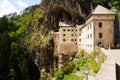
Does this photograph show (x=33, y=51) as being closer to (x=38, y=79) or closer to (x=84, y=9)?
(x=38, y=79)

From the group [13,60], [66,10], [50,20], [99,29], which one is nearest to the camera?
[99,29]

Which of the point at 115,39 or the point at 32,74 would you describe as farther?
the point at 32,74

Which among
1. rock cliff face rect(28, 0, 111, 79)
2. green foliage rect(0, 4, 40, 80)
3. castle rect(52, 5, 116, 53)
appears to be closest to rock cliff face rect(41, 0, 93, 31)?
rock cliff face rect(28, 0, 111, 79)

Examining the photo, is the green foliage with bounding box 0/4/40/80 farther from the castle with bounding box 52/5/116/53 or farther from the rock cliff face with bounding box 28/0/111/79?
the castle with bounding box 52/5/116/53

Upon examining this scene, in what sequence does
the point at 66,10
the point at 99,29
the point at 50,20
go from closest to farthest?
the point at 99,29 → the point at 66,10 → the point at 50,20

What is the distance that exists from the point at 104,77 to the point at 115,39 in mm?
33518

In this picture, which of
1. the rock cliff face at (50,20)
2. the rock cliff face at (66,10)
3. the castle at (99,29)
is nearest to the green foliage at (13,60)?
the rock cliff face at (50,20)

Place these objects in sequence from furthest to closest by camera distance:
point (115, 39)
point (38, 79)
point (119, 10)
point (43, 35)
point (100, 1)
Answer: point (38, 79) → point (43, 35) → point (100, 1) → point (119, 10) → point (115, 39)

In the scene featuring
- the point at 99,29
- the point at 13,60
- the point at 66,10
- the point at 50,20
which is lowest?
the point at 13,60

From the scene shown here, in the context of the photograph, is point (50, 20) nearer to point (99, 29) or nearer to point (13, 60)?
point (13, 60)

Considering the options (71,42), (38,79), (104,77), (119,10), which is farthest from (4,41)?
(104,77)

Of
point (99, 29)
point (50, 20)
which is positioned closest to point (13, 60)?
point (50, 20)

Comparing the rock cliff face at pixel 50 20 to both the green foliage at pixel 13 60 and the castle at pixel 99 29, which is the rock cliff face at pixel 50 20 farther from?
the castle at pixel 99 29

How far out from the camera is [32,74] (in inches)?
3462
